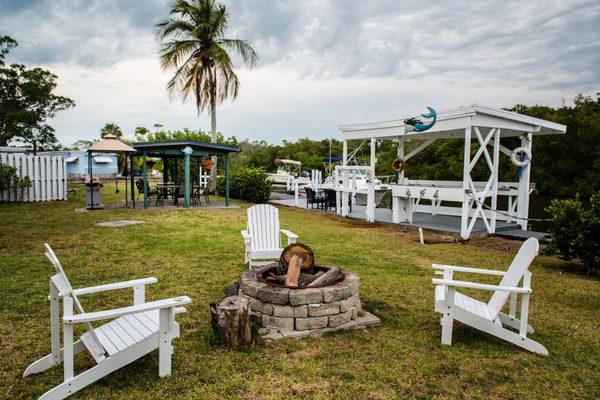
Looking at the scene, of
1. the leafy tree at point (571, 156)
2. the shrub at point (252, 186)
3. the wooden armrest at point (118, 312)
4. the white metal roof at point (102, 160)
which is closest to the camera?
the wooden armrest at point (118, 312)

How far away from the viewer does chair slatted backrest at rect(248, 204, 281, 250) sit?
638 cm

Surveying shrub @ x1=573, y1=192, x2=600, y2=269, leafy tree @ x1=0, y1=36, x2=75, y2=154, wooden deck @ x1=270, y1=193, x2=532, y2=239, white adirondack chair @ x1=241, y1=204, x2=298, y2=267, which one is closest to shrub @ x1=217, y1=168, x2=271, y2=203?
wooden deck @ x1=270, y1=193, x2=532, y2=239

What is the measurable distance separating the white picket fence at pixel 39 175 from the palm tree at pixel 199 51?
614cm

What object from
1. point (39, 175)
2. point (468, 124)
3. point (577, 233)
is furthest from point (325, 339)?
point (39, 175)

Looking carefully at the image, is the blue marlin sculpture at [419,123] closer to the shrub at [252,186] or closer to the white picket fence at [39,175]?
the shrub at [252,186]

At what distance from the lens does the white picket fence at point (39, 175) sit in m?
14.3

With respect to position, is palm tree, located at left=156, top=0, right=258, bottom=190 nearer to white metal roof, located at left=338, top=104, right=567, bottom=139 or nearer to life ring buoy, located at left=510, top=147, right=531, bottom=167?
white metal roof, located at left=338, top=104, right=567, bottom=139

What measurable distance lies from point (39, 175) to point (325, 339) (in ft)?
49.5

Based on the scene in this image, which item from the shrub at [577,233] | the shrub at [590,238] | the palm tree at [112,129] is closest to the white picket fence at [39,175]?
the shrub at [577,233]

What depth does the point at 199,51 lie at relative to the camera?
18734mm

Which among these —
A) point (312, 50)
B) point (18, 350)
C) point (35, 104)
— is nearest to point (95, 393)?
point (18, 350)

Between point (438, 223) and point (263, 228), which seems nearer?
point (263, 228)

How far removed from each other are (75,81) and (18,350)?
61.6 ft

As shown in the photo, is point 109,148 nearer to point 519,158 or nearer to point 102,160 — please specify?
point 519,158
